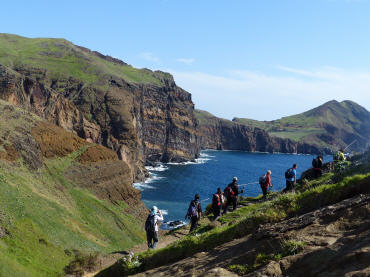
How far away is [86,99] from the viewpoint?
136 m

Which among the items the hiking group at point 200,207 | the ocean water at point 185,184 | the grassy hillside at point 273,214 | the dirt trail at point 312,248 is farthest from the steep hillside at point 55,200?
the ocean water at point 185,184

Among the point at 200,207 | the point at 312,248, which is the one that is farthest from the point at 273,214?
the point at 200,207

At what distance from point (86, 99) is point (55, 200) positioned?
326 feet

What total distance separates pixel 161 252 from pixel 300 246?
A: 648 cm

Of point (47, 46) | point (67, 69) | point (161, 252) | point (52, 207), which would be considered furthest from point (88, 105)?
point (161, 252)

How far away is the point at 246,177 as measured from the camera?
141875 millimetres

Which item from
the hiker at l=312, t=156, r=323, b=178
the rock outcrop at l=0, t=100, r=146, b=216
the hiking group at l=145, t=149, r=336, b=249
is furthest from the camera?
the rock outcrop at l=0, t=100, r=146, b=216

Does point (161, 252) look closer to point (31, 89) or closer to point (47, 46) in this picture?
point (31, 89)

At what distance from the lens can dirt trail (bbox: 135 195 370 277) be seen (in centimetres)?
620

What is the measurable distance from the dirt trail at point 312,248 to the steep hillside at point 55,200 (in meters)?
17.5

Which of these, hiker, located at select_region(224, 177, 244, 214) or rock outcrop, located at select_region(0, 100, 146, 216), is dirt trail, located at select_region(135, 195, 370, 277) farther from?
rock outcrop, located at select_region(0, 100, 146, 216)

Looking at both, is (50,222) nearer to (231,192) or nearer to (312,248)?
(231,192)

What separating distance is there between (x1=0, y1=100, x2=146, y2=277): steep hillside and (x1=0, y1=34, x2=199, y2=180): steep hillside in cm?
4069

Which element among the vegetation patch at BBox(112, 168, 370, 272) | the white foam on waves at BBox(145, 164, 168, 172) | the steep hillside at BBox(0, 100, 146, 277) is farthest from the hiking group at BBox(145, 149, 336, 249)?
the white foam on waves at BBox(145, 164, 168, 172)
